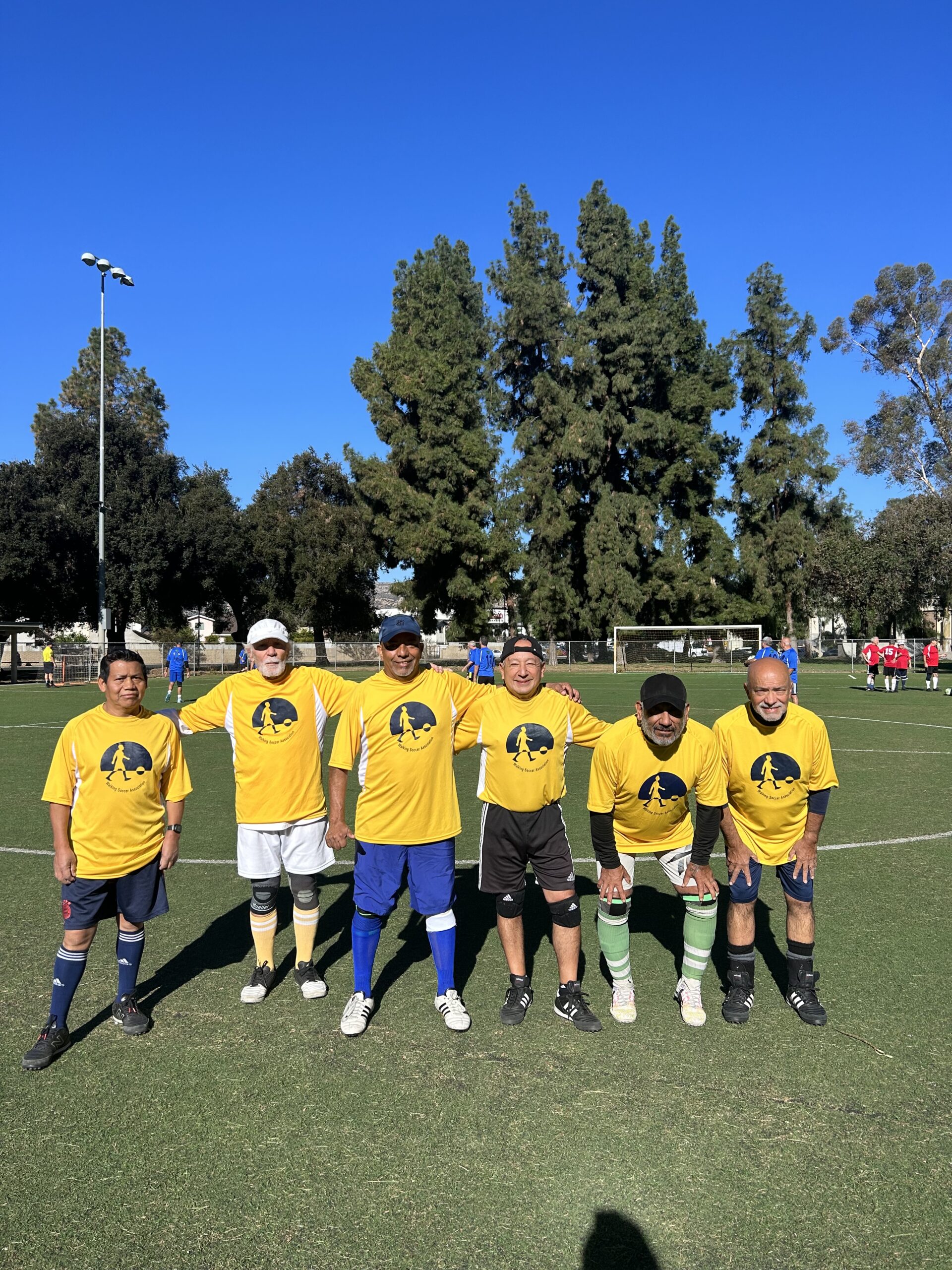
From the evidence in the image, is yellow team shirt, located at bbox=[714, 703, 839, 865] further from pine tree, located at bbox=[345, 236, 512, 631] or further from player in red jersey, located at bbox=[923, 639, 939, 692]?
pine tree, located at bbox=[345, 236, 512, 631]

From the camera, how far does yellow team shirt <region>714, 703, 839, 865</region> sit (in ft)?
14.8

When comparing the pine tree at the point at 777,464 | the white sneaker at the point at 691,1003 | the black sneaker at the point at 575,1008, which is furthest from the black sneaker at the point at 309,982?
the pine tree at the point at 777,464

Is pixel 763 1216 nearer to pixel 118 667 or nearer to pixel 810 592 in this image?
pixel 118 667

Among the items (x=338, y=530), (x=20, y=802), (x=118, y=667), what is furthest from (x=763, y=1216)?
(x=338, y=530)

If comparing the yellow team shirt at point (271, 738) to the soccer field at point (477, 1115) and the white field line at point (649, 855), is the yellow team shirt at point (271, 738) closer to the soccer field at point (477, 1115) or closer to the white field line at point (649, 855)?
the soccer field at point (477, 1115)

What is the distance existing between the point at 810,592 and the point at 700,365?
50.1 ft

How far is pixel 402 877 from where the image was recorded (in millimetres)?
4648

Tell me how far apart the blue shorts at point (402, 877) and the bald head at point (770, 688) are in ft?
5.65

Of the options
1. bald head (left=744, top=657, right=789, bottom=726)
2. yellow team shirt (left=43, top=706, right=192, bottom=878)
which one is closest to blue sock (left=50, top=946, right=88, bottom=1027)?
yellow team shirt (left=43, top=706, right=192, bottom=878)

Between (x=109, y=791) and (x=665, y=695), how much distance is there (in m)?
2.68

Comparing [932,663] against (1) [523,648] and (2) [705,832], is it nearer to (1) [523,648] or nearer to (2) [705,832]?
(2) [705,832]

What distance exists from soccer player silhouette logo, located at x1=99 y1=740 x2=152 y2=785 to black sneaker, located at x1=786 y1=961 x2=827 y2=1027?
3.43 m

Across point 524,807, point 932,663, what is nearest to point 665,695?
point 524,807

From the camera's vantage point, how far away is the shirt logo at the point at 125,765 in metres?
4.34
